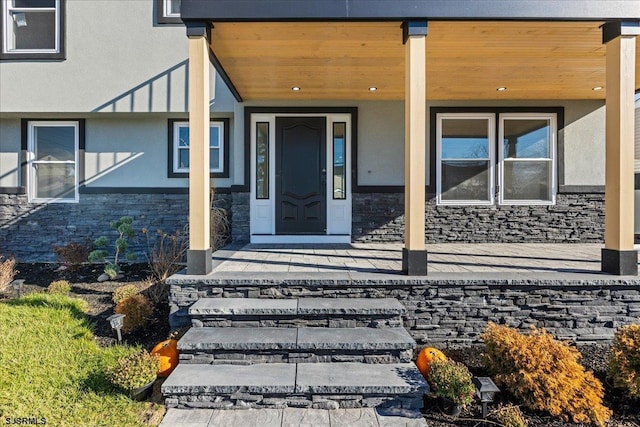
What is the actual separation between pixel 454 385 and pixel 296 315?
1294 mm

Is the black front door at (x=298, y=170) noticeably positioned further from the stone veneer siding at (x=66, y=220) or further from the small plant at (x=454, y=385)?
the small plant at (x=454, y=385)

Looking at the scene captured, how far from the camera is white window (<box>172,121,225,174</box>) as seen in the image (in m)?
6.46

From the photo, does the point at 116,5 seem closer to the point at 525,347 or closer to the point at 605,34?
the point at 605,34

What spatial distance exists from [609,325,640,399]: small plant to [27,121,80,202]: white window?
25.0 feet

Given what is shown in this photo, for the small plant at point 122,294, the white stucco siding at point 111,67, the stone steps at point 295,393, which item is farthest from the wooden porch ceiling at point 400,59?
the stone steps at point 295,393

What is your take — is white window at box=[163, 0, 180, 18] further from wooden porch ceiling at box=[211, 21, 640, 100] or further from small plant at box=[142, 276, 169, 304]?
small plant at box=[142, 276, 169, 304]

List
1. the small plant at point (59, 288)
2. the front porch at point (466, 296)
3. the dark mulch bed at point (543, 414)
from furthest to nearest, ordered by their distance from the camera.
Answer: the small plant at point (59, 288)
the front porch at point (466, 296)
the dark mulch bed at point (543, 414)

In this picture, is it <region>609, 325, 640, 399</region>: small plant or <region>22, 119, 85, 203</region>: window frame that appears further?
<region>22, 119, 85, 203</region>: window frame

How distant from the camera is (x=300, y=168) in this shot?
604cm

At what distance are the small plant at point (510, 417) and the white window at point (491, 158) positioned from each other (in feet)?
13.4

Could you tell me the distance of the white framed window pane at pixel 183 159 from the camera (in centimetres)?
650

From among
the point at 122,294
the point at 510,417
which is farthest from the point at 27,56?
the point at 510,417

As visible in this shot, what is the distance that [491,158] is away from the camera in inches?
239

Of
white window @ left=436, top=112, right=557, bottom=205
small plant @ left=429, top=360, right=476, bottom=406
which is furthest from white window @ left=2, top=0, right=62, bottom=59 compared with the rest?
small plant @ left=429, top=360, right=476, bottom=406
